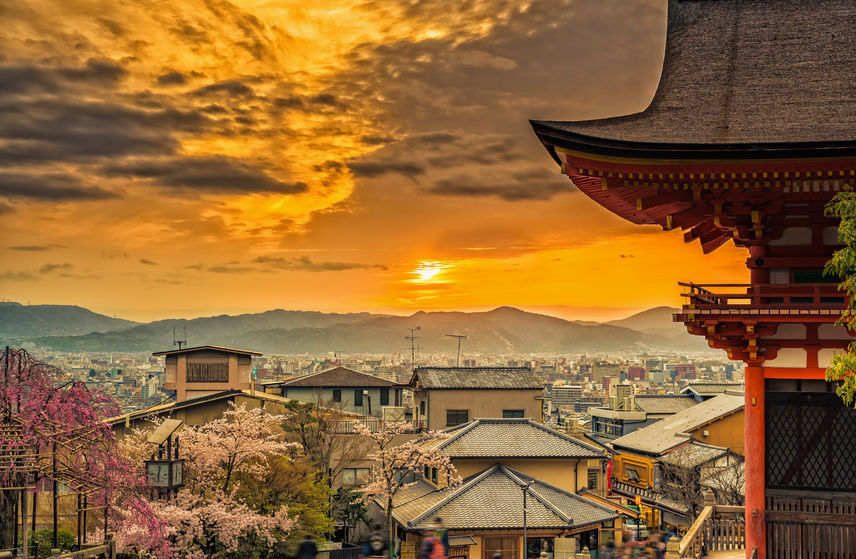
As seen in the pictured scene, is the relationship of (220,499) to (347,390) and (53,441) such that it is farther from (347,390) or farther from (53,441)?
(347,390)

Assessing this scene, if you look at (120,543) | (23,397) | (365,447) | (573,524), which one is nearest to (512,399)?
(365,447)

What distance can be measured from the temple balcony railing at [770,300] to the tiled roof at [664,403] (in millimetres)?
62608

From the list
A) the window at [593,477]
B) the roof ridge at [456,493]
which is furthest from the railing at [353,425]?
the window at [593,477]

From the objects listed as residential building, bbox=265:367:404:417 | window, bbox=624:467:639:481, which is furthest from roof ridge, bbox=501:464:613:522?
residential building, bbox=265:367:404:417

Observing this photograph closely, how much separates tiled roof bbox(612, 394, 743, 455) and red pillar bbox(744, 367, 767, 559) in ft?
140

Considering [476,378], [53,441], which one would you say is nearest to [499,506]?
[476,378]

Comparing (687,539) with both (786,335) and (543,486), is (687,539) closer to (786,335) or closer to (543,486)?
(786,335)

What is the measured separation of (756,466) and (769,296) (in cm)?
271

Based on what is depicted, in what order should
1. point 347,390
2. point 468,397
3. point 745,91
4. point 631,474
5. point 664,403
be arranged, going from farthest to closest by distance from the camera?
1. point 664,403
2. point 347,390
3. point 631,474
4. point 468,397
5. point 745,91

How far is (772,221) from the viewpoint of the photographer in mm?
14234

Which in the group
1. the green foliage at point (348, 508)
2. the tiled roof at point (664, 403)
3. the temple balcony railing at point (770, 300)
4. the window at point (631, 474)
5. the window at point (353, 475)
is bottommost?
the window at point (631, 474)

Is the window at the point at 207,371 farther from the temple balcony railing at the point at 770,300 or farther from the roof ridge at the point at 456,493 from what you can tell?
the temple balcony railing at the point at 770,300

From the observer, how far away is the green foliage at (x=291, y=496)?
34.9m

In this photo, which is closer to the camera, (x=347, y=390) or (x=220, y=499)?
(x=220, y=499)
